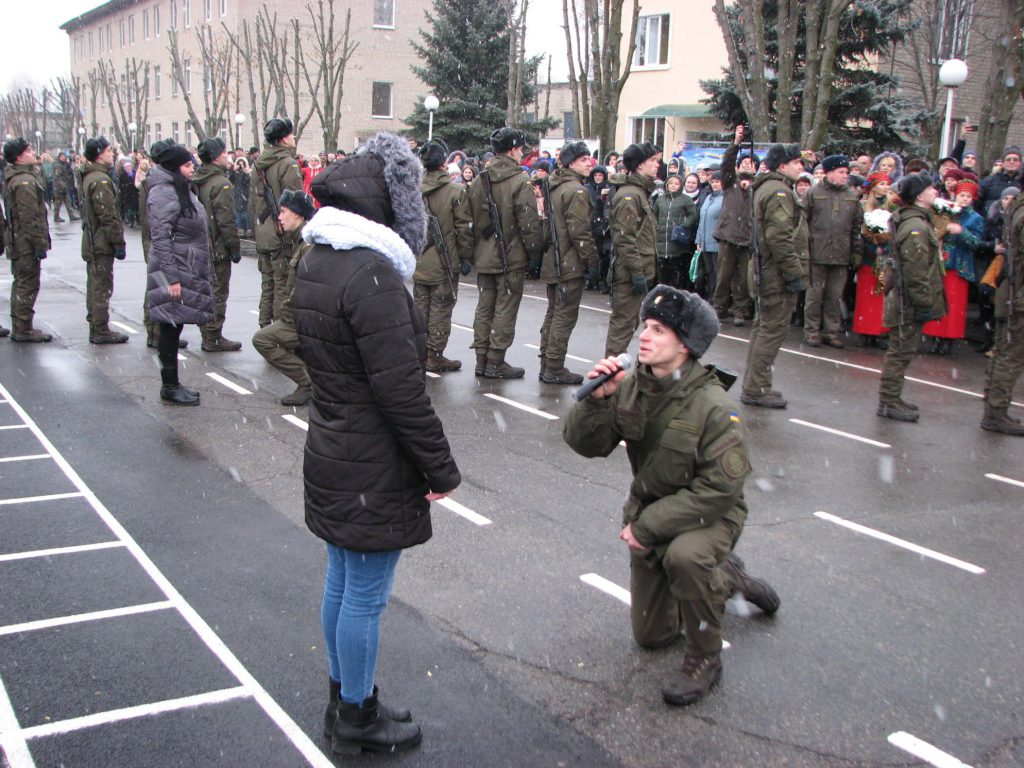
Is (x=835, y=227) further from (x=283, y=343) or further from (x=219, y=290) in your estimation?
(x=219, y=290)

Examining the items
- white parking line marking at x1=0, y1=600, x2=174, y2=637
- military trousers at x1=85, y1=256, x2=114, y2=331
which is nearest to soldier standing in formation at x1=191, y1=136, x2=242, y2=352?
military trousers at x1=85, y1=256, x2=114, y2=331

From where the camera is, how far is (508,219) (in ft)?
30.7

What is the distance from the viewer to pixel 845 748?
11.6 feet

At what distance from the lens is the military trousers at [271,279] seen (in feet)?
32.2

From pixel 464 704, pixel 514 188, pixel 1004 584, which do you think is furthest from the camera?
pixel 514 188

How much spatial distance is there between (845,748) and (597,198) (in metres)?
12.5

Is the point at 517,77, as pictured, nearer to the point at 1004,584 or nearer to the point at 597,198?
the point at 597,198

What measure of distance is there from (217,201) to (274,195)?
61 centimetres

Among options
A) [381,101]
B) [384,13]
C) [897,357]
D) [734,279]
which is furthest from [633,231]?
[384,13]

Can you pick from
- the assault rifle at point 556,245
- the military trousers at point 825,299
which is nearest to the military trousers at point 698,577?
the assault rifle at point 556,245

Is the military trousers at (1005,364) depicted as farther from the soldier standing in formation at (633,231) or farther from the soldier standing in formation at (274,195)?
the soldier standing in formation at (274,195)

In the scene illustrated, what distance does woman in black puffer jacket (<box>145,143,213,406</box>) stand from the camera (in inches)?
321

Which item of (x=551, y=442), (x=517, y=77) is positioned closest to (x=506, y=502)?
(x=551, y=442)

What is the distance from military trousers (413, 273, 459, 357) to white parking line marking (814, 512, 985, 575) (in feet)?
15.4
